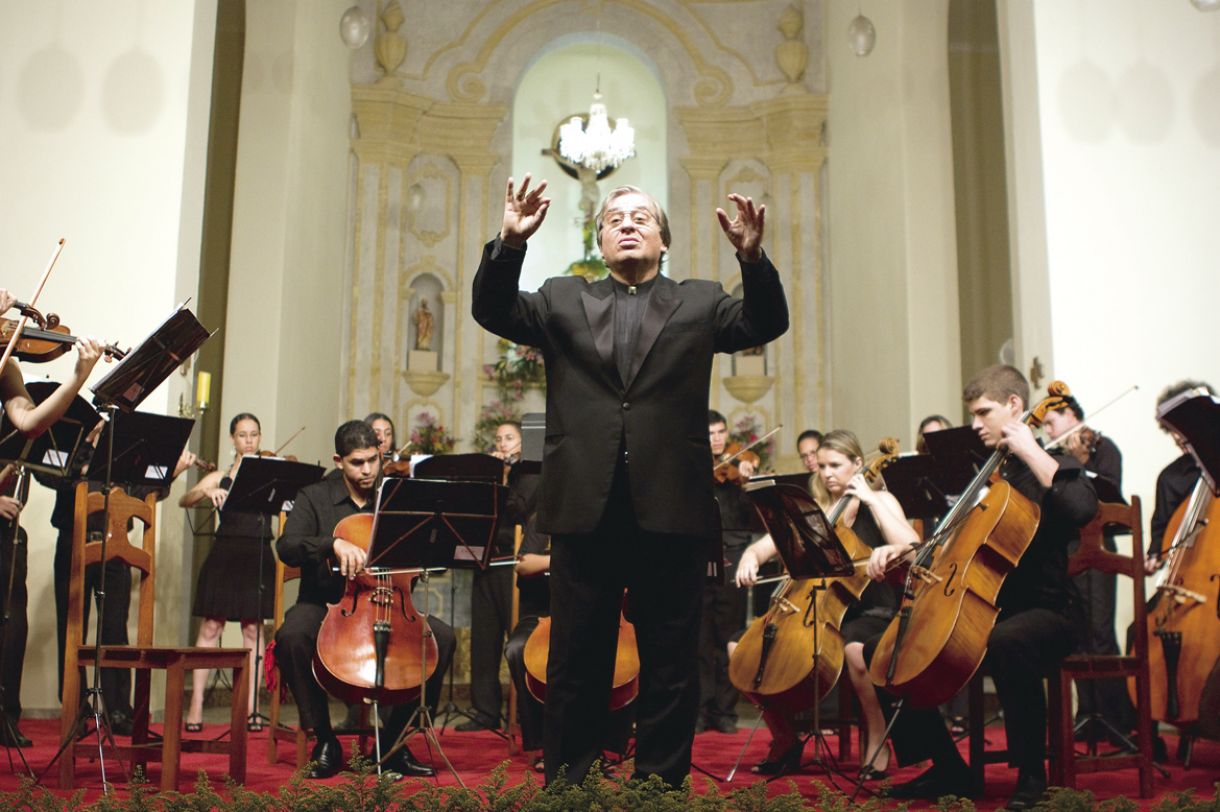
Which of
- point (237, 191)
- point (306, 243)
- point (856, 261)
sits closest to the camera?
point (237, 191)

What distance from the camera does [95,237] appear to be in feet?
20.3

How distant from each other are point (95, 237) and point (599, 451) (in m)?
4.31

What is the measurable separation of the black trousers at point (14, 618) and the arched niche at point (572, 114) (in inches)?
268

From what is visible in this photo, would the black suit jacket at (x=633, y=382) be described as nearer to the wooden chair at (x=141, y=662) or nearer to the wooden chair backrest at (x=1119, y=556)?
the wooden chair at (x=141, y=662)

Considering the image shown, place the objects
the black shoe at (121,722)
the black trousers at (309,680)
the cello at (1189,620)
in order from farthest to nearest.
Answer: the black shoe at (121,722) → the black trousers at (309,680) → the cello at (1189,620)

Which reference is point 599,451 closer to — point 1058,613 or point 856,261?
point 1058,613

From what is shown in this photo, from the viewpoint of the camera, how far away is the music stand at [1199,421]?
3518 mm

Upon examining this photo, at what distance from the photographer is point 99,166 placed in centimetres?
624

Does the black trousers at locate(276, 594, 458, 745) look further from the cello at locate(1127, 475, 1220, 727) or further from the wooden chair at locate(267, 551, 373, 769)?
the cello at locate(1127, 475, 1220, 727)

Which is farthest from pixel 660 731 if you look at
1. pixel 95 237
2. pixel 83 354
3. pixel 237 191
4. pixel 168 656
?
pixel 237 191

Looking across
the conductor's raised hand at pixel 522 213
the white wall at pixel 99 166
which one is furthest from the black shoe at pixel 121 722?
the conductor's raised hand at pixel 522 213

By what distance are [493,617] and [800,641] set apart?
2672 mm

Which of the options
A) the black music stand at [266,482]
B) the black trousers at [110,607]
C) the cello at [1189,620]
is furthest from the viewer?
the black trousers at [110,607]

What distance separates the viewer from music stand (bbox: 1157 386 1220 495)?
352cm
